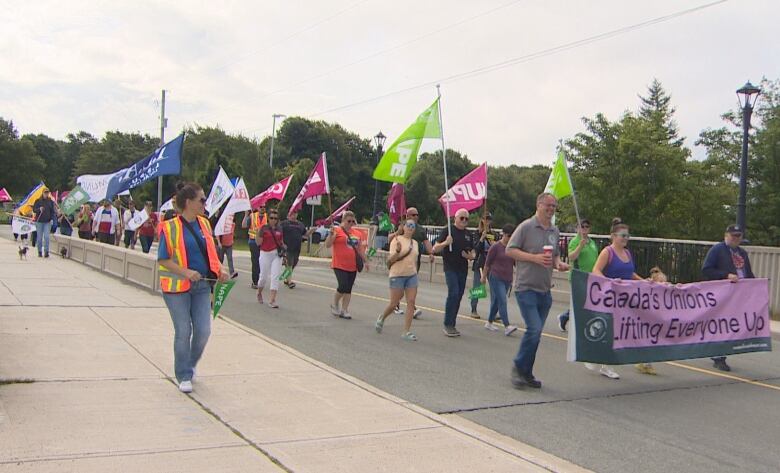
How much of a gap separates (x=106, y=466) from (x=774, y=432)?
5.13m

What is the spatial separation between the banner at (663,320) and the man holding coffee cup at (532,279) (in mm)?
324

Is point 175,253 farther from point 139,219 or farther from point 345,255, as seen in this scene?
point 139,219

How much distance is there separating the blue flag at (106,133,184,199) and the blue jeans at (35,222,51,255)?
17.4ft

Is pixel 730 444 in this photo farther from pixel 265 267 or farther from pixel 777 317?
pixel 777 317

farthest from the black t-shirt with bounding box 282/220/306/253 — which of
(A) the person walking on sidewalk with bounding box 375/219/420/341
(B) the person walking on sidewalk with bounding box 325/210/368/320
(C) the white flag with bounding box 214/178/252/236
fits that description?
(A) the person walking on sidewalk with bounding box 375/219/420/341

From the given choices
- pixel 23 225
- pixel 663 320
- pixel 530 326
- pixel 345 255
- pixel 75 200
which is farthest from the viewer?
pixel 23 225

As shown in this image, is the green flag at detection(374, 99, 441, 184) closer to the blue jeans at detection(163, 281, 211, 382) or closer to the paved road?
the paved road

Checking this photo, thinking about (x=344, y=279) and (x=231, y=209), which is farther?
(x=231, y=209)

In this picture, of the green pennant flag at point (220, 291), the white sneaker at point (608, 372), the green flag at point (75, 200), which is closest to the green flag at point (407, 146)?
the white sneaker at point (608, 372)

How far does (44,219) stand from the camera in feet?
57.1

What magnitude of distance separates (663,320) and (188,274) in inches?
196

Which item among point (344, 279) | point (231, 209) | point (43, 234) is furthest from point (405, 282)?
point (43, 234)

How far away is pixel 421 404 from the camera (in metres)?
6.03

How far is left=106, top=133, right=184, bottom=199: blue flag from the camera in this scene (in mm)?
11531
